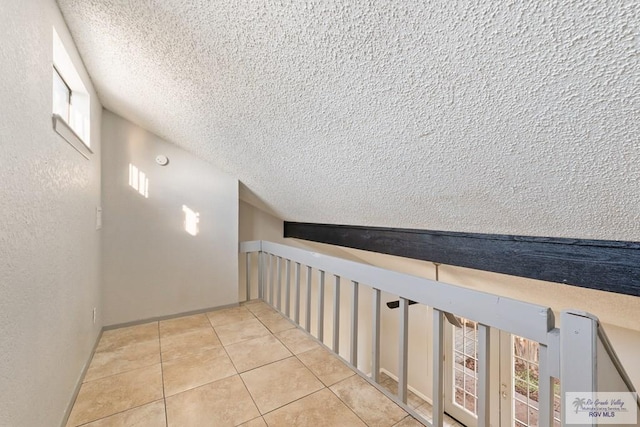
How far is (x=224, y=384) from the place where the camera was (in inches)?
68.3

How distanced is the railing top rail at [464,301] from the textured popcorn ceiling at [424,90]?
46 centimetres

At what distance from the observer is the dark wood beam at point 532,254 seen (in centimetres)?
117

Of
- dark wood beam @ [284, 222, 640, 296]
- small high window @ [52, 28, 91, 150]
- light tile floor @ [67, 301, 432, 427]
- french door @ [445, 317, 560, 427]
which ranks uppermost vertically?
small high window @ [52, 28, 91, 150]

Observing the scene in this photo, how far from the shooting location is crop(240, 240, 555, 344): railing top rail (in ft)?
3.18

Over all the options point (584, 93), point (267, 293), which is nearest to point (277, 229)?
point (267, 293)

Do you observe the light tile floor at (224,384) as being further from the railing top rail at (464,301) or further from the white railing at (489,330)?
the railing top rail at (464,301)

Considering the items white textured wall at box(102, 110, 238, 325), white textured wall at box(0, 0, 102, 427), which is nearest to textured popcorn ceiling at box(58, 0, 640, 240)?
white textured wall at box(0, 0, 102, 427)

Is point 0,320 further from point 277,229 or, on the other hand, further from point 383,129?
point 277,229

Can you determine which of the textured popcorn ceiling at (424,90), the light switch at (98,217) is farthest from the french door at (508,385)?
the light switch at (98,217)

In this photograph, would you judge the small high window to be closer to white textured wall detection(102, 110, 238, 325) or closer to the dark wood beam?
white textured wall detection(102, 110, 238, 325)

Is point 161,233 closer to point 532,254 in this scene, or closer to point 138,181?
point 138,181

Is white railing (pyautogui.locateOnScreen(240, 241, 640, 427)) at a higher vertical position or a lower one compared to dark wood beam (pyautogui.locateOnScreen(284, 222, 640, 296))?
lower

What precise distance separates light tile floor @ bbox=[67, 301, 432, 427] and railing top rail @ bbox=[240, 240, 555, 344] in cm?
64

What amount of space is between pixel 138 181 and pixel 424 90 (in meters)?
2.64
